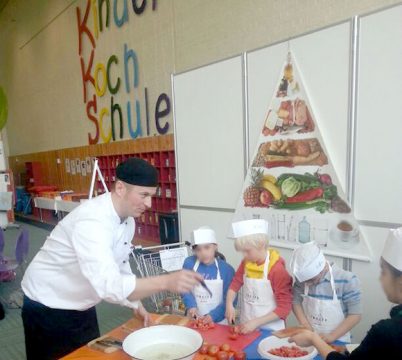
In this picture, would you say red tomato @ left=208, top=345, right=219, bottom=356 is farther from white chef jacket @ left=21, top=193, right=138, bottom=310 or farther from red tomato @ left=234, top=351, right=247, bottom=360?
white chef jacket @ left=21, top=193, right=138, bottom=310

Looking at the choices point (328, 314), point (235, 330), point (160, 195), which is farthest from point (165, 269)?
point (160, 195)

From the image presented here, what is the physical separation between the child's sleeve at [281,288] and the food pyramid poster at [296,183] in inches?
25.4

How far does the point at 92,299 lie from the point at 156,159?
404 centimetres

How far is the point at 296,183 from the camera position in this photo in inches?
109

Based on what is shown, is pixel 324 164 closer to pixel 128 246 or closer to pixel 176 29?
pixel 128 246

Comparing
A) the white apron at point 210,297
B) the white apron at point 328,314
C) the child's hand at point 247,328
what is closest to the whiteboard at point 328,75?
the white apron at point 328,314

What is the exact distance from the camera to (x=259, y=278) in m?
2.17

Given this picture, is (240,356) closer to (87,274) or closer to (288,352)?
(288,352)

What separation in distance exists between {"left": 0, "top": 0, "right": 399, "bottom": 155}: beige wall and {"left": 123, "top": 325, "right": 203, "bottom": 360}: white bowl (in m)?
2.93

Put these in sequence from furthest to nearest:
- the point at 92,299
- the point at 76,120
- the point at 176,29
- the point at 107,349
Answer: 1. the point at 76,120
2. the point at 176,29
3. the point at 92,299
4. the point at 107,349

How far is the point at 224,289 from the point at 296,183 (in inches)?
39.8

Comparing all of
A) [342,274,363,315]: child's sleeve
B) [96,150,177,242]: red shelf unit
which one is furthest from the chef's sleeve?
[96,150,177,242]: red shelf unit

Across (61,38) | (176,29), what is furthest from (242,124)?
(61,38)

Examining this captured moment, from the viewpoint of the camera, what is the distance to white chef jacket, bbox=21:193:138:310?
1.42 meters
